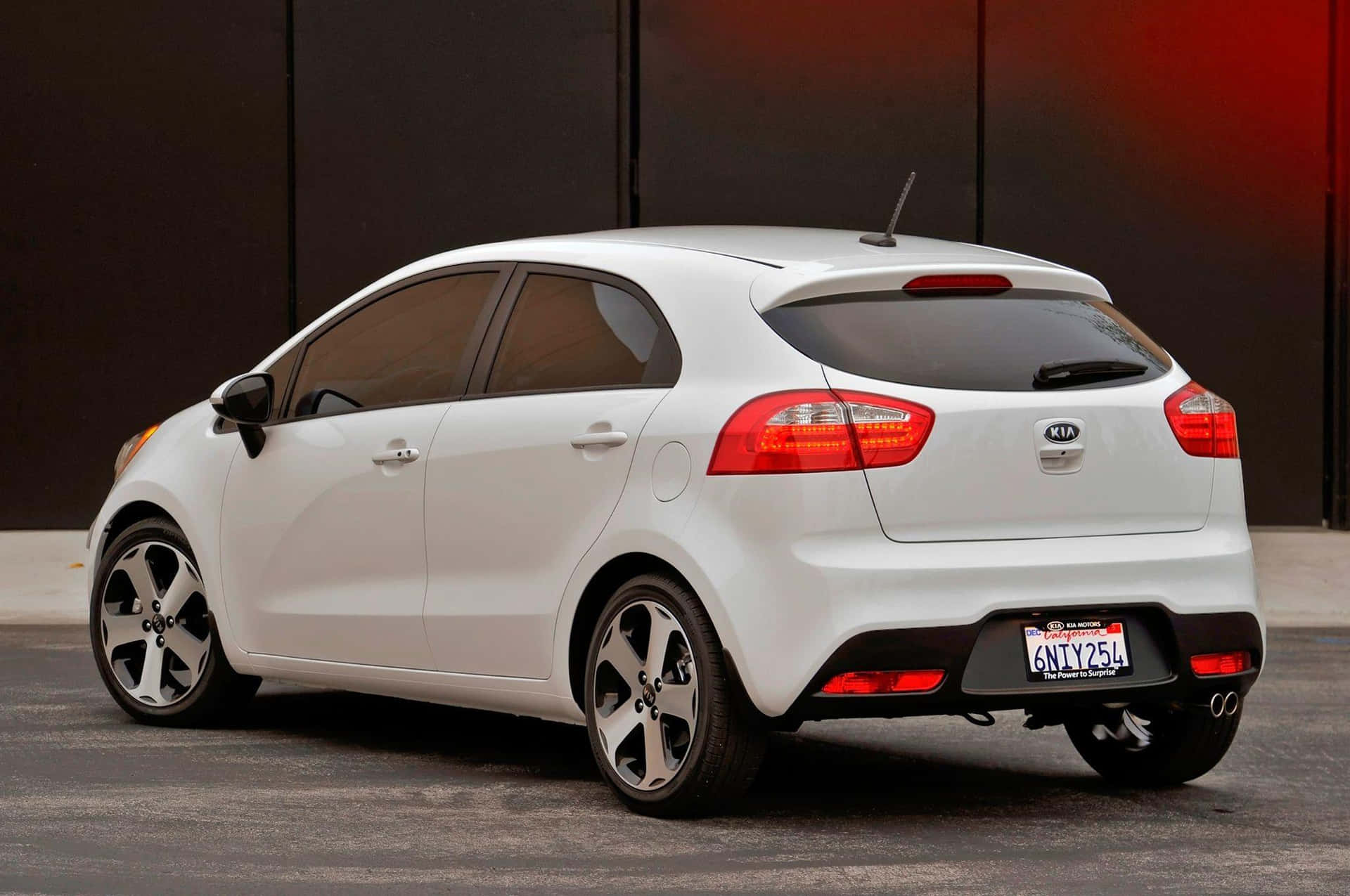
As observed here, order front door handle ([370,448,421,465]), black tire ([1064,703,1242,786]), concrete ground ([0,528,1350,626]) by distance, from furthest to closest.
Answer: concrete ground ([0,528,1350,626])
front door handle ([370,448,421,465])
black tire ([1064,703,1242,786])

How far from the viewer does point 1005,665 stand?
5770 mm

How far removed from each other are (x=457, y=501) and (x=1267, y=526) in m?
10.3

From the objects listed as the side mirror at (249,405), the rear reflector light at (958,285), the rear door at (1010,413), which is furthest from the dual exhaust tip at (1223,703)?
the side mirror at (249,405)

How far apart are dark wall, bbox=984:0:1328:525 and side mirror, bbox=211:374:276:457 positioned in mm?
9014

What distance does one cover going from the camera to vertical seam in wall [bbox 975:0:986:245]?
15.6 meters

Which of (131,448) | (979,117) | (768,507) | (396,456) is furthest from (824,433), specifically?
(979,117)

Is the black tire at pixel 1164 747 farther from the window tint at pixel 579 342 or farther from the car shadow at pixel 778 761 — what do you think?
the window tint at pixel 579 342

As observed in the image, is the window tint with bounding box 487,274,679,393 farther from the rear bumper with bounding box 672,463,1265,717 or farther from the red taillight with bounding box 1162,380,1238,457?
the red taillight with bounding box 1162,380,1238,457

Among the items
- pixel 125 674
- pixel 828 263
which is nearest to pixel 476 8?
pixel 125 674

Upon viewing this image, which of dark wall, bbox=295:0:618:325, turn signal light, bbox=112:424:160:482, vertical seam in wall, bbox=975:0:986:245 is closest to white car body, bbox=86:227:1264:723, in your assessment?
turn signal light, bbox=112:424:160:482

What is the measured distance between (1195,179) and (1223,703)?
1014cm

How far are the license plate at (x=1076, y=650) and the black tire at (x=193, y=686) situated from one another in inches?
130

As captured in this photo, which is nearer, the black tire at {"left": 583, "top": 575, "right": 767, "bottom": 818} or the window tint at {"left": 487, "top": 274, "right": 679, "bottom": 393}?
the black tire at {"left": 583, "top": 575, "right": 767, "bottom": 818}

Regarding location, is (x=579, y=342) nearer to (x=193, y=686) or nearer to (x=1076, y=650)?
(x=1076, y=650)
